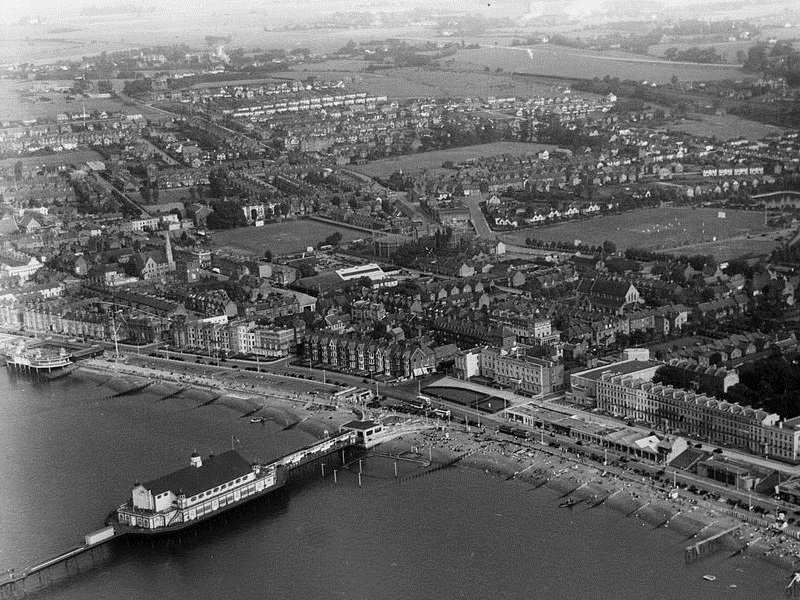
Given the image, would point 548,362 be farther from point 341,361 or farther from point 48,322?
point 48,322

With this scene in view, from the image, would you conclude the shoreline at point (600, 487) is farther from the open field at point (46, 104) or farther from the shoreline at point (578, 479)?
the open field at point (46, 104)

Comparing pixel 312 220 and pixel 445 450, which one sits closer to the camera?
pixel 445 450

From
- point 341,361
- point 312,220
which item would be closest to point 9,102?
point 312,220

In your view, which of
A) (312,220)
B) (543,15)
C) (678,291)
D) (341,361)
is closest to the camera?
(341,361)

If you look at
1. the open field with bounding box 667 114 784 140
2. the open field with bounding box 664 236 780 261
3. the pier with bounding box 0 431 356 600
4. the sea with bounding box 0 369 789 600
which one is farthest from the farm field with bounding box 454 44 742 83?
the pier with bounding box 0 431 356 600

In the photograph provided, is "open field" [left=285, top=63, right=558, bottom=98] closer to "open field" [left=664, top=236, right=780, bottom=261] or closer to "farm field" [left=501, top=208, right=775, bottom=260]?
"farm field" [left=501, top=208, right=775, bottom=260]

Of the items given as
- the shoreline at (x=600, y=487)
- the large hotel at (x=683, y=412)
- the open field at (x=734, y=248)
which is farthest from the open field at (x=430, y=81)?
the shoreline at (x=600, y=487)
